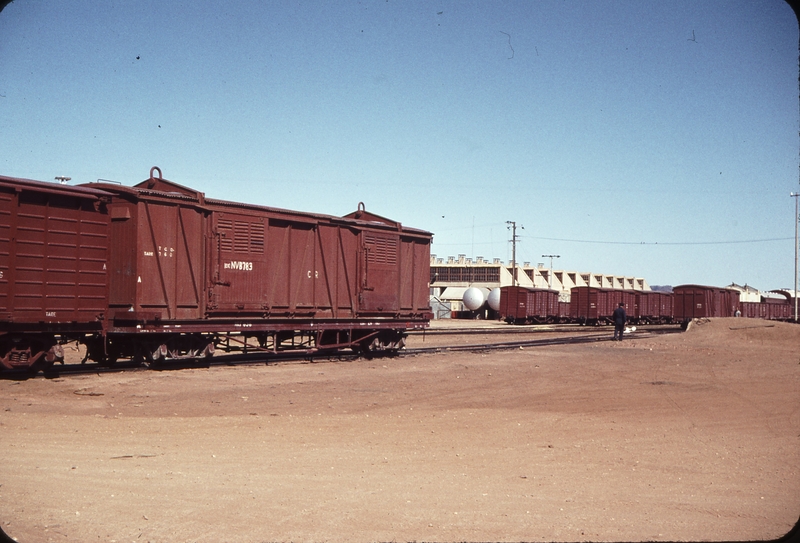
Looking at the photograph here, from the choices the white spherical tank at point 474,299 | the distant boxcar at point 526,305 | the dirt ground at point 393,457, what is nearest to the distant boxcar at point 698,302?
the distant boxcar at point 526,305

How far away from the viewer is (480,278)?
110188 mm

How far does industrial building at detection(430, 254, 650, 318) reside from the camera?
9406 centimetres

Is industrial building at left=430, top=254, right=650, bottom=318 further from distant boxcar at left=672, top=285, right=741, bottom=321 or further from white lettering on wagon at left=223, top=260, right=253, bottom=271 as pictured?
white lettering on wagon at left=223, top=260, right=253, bottom=271

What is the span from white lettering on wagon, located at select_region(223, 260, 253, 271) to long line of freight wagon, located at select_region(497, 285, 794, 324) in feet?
147

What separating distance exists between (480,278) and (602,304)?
4543 cm

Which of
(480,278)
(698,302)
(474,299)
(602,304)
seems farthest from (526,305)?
(480,278)

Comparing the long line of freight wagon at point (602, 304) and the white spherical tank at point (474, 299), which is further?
the white spherical tank at point (474, 299)

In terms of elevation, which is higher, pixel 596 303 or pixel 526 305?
pixel 596 303

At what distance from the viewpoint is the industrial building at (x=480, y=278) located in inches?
3703

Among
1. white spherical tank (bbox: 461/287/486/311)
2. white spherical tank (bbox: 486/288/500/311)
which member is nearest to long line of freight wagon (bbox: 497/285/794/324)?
white spherical tank (bbox: 486/288/500/311)

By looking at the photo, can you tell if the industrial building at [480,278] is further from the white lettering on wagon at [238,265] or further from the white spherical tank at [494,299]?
the white lettering on wagon at [238,265]

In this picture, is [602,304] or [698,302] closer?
[698,302]

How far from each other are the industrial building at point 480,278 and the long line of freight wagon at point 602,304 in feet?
68.7

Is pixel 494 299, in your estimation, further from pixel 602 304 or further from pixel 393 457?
pixel 393 457
